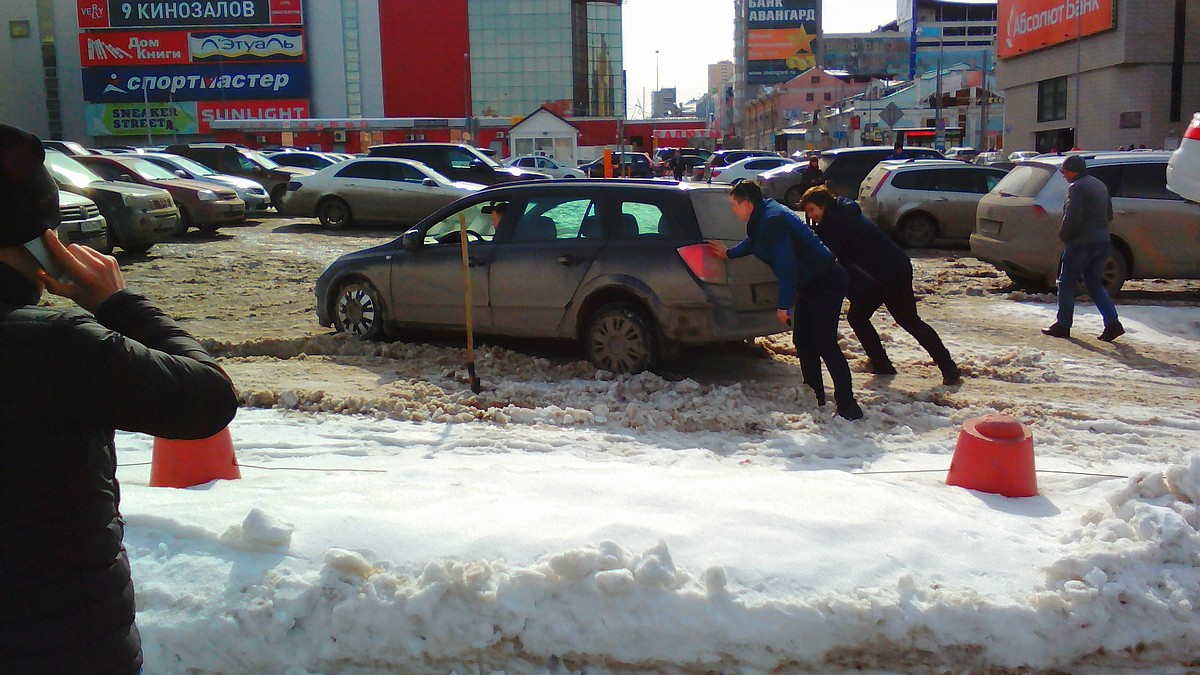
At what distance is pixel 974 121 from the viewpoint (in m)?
68.2

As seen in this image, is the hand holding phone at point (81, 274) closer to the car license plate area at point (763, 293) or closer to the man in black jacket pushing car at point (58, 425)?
the man in black jacket pushing car at point (58, 425)

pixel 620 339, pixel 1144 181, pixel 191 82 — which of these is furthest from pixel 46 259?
pixel 191 82

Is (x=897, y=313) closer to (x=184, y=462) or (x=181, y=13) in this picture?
(x=184, y=462)

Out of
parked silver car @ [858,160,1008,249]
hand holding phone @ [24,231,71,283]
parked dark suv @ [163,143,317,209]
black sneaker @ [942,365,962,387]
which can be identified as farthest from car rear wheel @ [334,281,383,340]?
parked dark suv @ [163,143,317,209]

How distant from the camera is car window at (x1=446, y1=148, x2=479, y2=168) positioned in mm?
24625

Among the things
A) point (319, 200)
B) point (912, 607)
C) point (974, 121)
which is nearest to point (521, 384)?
point (912, 607)

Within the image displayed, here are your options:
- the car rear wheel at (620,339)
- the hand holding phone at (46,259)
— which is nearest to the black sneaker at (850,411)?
the car rear wheel at (620,339)

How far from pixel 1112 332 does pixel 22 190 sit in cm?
985

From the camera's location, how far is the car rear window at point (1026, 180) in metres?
12.3

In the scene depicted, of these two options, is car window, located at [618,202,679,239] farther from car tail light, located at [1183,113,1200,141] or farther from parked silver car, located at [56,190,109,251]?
parked silver car, located at [56,190,109,251]

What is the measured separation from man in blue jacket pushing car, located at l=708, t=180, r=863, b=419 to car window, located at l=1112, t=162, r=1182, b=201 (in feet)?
22.2

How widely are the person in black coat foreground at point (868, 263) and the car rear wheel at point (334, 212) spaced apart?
14.3m

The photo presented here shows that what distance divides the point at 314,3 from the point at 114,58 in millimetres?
14247

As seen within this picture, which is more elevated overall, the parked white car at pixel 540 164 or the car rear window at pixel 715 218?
the parked white car at pixel 540 164
